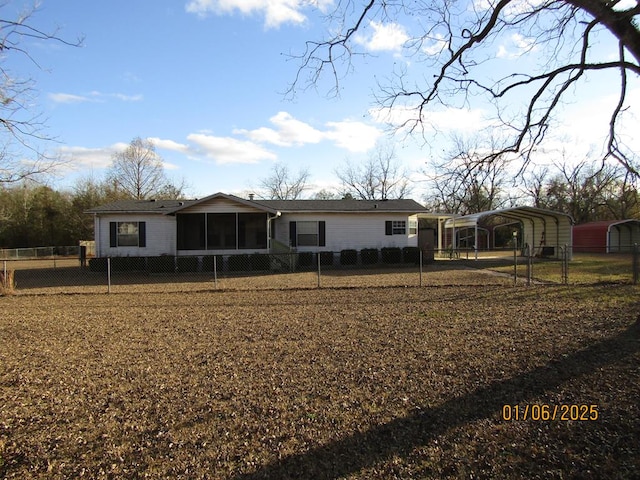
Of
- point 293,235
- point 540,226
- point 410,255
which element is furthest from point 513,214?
point 293,235

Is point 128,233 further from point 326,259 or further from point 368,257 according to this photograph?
point 368,257

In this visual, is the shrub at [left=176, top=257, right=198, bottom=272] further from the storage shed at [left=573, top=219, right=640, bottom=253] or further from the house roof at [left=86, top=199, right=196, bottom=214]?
the storage shed at [left=573, top=219, right=640, bottom=253]

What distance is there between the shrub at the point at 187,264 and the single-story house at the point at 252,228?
2.07 ft

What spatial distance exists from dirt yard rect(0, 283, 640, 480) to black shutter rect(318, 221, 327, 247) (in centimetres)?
1350

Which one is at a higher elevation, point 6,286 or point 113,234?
point 113,234

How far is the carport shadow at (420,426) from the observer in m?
2.80

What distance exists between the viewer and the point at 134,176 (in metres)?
44.3

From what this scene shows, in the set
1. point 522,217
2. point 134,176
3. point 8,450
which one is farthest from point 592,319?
point 134,176

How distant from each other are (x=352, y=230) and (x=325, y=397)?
17.7 metres

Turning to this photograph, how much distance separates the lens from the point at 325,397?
157 inches

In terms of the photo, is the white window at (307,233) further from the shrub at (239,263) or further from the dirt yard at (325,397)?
the dirt yard at (325,397)

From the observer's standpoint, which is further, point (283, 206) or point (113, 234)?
point (283, 206)

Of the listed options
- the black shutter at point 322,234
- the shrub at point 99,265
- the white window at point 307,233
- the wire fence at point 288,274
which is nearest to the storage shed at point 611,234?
the wire fence at point 288,274

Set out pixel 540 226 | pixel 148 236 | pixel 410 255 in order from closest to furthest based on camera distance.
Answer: pixel 148 236 < pixel 410 255 < pixel 540 226
